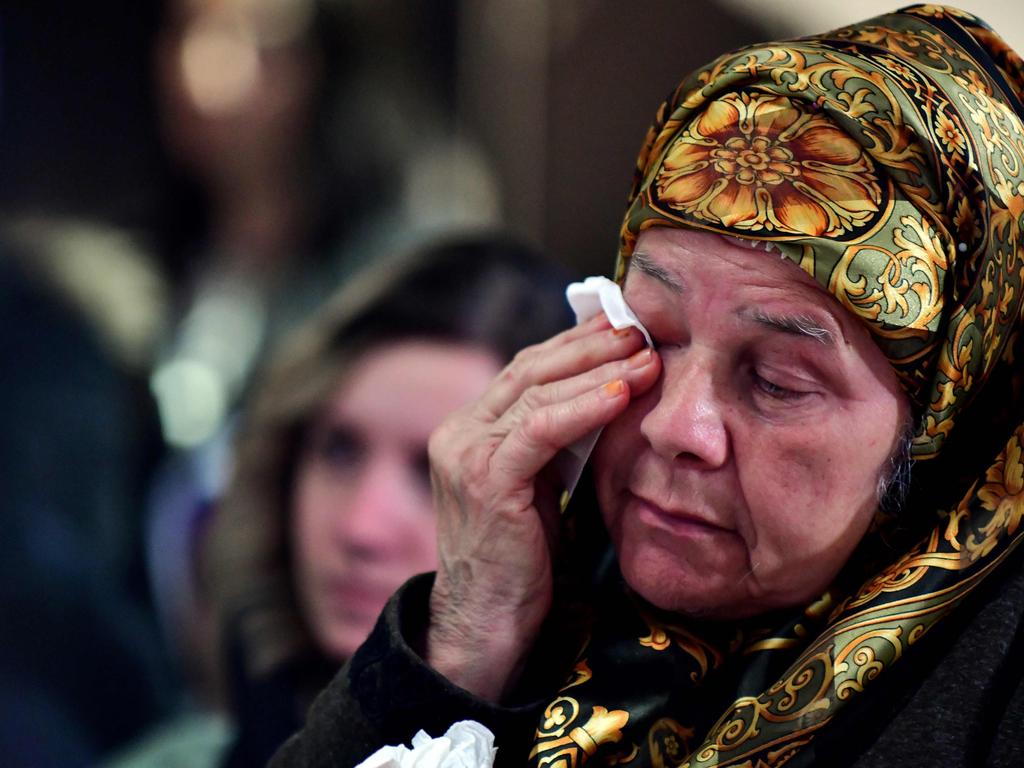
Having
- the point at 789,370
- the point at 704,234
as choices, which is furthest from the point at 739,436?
the point at 704,234

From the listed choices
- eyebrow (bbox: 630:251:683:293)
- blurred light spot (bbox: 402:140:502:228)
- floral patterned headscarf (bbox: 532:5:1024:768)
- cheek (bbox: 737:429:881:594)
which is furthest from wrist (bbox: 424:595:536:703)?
blurred light spot (bbox: 402:140:502:228)

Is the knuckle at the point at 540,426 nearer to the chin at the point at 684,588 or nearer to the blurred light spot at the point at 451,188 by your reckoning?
the chin at the point at 684,588

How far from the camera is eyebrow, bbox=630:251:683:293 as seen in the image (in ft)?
4.34

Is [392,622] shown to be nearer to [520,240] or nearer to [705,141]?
[705,141]

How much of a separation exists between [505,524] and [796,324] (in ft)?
1.53

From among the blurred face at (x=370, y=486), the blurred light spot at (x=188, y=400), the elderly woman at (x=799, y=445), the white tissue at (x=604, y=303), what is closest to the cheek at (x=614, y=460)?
the elderly woman at (x=799, y=445)

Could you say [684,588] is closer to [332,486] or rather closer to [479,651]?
[479,651]

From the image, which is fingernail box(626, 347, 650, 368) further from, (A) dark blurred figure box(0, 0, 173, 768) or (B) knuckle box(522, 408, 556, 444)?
(A) dark blurred figure box(0, 0, 173, 768)

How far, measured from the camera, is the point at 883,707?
3.97ft

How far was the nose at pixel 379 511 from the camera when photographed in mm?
2537

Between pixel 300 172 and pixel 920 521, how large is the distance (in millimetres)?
1641

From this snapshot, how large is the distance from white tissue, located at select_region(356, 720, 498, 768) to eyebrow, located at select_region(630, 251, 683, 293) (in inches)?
22.3

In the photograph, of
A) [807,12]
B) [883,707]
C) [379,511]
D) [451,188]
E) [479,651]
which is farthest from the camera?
[807,12]

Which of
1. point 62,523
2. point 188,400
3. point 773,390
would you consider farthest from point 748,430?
point 62,523
